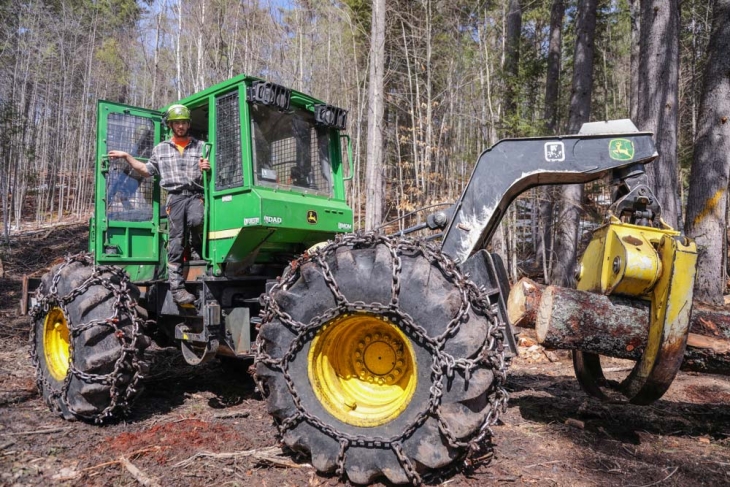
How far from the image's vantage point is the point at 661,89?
747 centimetres

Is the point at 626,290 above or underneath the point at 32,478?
above

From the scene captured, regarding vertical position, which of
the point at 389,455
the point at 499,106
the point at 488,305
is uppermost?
the point at 499,106

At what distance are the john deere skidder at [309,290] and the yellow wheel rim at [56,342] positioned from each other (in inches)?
0.7

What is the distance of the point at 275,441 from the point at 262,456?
38cm

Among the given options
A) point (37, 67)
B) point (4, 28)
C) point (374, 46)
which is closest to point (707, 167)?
point (374, 46)

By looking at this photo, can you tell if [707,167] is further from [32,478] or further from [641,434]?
[32,478]

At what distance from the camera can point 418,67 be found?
49.4 ft

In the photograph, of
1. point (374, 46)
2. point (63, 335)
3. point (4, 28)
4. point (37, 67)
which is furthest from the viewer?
point (37, 67)

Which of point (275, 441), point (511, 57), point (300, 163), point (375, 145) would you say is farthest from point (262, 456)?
point (511, 57)

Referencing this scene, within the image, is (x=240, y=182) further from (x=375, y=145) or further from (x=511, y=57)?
(x=511, y=57)

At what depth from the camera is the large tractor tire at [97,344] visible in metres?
4.39

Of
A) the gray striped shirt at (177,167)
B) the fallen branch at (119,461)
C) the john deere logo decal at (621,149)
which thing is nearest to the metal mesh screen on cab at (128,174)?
the gray striped shirt at (177,167)

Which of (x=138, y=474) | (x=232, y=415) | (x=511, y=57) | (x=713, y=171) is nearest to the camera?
(x=138, y=474)

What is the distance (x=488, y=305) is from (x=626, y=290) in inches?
39.1
